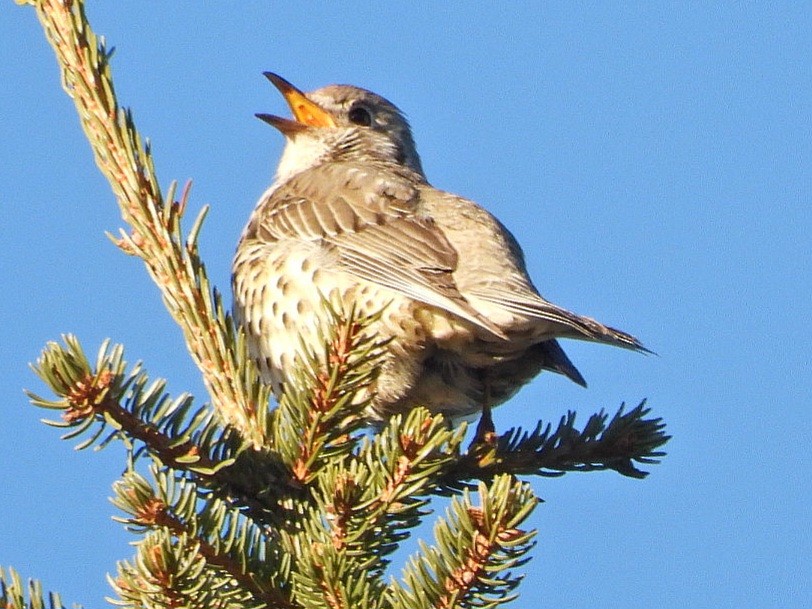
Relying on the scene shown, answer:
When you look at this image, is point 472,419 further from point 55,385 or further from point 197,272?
point 55,385

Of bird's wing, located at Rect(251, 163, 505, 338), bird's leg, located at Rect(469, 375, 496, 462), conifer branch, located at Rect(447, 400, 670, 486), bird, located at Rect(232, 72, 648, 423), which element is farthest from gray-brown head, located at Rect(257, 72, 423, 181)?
conifer branch, located at Rect(447, 400, 670, 486)

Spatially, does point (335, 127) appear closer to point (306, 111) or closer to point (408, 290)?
point (306, 111)

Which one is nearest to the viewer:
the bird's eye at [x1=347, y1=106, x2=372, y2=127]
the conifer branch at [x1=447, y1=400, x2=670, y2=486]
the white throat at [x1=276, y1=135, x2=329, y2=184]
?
the conifer branch at [x1=447, y1=400, x2=670, y2=486]

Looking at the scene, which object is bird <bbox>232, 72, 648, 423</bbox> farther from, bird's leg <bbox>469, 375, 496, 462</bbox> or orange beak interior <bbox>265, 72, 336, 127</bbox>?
orange beak interior <bbox>265, 72, 336, 127</bbox>

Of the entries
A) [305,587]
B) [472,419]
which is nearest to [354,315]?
[305,587]

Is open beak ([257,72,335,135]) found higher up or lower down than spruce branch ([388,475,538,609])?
higher up

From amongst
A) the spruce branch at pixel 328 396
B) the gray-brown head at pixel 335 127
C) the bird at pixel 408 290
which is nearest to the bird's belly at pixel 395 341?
the bird at pixel 408 290

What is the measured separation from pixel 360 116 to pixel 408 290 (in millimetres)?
2638

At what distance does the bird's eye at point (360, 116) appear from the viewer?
7.18 metres

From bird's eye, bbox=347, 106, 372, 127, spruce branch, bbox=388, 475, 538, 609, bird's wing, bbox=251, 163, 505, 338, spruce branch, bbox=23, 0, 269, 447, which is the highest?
bird's eye, bbox=347, 106, 372, 127

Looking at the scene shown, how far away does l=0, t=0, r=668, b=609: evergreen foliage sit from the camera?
252 centimetres

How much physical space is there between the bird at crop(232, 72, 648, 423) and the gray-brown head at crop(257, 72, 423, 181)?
0.69 m

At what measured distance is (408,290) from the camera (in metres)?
4.84

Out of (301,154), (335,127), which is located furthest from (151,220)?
(335,127)
